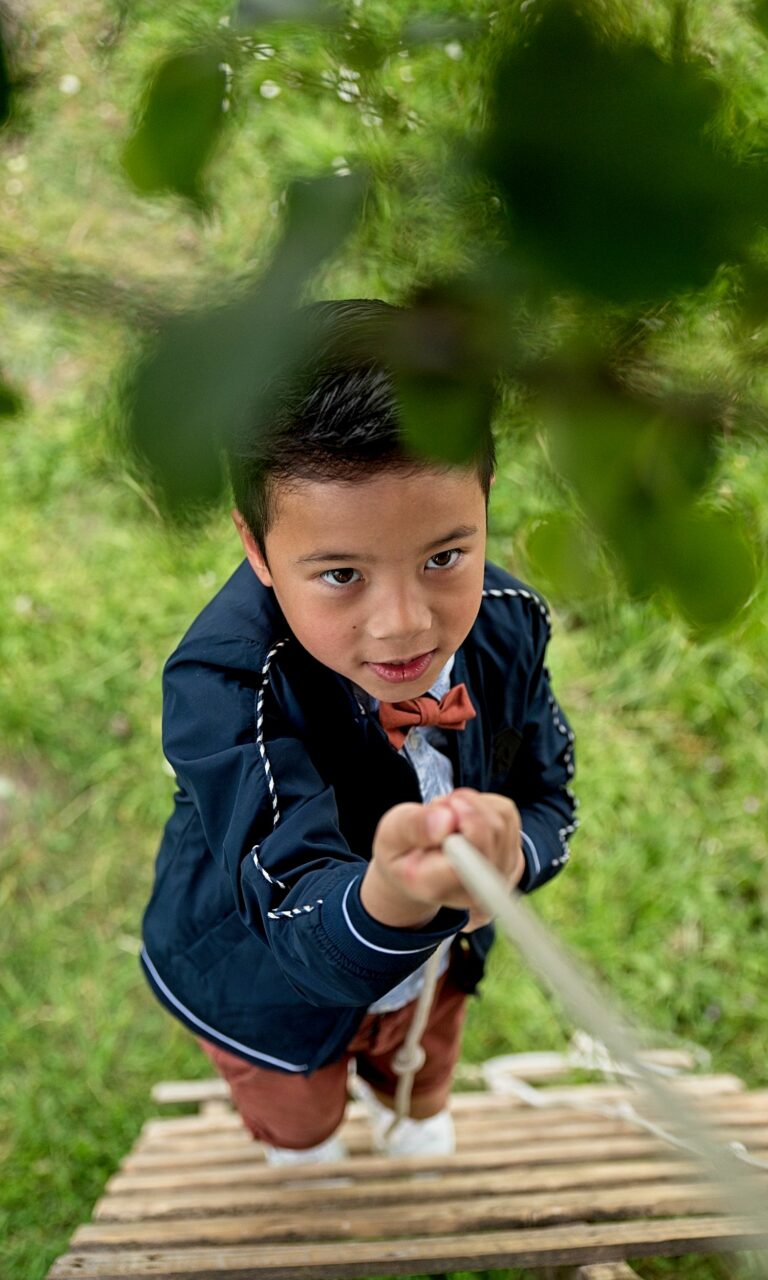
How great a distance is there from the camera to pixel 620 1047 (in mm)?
498

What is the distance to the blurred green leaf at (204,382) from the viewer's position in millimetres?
374

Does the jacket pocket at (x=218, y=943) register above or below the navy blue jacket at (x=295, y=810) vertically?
below

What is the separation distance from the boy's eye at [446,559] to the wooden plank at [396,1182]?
0.99m

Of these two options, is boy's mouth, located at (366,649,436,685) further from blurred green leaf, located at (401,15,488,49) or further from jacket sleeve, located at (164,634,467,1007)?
blurred green leaf, located at (401,15,488,49)

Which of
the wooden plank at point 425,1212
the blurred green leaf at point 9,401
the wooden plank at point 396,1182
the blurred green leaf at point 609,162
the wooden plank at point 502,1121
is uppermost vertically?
the blurred green leaf at point 609,162

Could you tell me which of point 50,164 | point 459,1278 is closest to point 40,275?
point 459,1278

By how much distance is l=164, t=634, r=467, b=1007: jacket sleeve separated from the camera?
1008mm

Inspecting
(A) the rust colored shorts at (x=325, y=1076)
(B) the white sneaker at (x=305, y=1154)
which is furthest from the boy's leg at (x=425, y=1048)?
(B) the white sneaker at (x=305, y=1154)

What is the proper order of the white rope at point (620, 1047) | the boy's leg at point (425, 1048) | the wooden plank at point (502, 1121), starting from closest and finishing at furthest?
the white rope at point (620, 1047) < the boy's leg at point (425, 1048) < the wooden plank at point (502, 1121)

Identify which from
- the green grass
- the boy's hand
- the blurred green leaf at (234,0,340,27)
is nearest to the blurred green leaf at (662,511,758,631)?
the blurred green leaf at (234,0,340,27)

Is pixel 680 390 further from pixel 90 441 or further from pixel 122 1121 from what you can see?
pixel 122 1121

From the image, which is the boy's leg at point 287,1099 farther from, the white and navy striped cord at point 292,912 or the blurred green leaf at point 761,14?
the blurred green leaf at point 761,14

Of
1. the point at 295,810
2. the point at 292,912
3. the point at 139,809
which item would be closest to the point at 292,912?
the point at 292,912

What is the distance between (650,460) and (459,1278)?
2.02 metres
